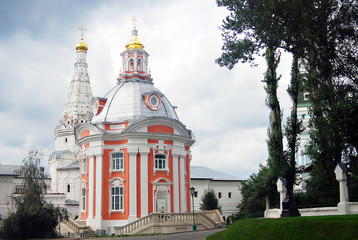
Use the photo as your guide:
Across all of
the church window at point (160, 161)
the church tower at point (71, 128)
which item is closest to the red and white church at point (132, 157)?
the church window at point (160, 161)

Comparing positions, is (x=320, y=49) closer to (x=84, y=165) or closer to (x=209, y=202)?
(x=84, y=165)

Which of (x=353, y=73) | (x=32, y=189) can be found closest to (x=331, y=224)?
(x=353, y=73)

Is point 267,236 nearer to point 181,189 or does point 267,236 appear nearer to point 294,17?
point 294,17

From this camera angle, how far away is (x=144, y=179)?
114 ft

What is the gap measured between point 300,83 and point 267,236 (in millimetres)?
12735

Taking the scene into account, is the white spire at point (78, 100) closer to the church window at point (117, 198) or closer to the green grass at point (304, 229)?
the church window at point (117, 198)

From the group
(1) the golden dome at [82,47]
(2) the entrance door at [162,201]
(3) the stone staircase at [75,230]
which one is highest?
(1) the golden dome at [82,47]

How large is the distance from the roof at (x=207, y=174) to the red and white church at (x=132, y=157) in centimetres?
1674

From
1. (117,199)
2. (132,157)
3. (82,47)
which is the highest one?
(82,47)

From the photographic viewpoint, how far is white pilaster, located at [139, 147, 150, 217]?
112ft

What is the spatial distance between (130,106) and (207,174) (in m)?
24.9

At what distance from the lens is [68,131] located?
64562mm

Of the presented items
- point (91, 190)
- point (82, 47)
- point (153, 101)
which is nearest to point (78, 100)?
point (82, 47)

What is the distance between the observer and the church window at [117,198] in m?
34.5
